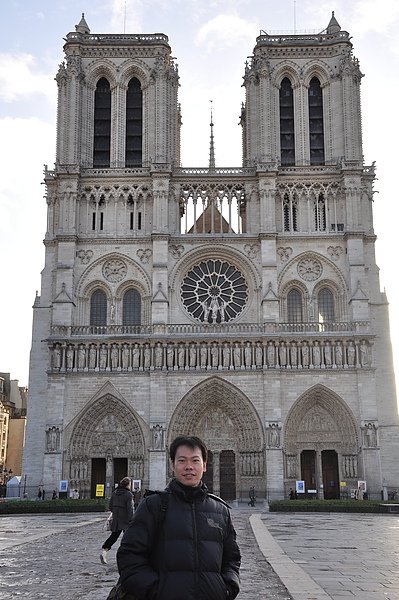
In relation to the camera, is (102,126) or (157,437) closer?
(157,437)

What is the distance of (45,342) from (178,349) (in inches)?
306

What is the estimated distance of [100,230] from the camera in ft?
146

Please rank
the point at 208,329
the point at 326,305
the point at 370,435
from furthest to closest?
the point at 326,305 < the point at 208,329 < the point at 370,435

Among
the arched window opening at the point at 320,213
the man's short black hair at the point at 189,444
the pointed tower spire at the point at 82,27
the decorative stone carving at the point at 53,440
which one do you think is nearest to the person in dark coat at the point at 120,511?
the man's short black hair at the point at 189,444

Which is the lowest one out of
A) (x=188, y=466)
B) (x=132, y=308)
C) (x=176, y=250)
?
(x=188, y=466)

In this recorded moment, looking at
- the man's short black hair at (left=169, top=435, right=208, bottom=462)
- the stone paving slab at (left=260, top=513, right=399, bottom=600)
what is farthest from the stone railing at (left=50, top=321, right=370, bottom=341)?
the man's short black hair at (left=169, top=435, right=208, bottom=462)

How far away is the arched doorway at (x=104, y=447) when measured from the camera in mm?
40781

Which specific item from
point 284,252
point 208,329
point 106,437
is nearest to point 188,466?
point 208,329

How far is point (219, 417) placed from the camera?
42.1m

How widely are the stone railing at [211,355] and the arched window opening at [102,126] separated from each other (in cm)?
1196

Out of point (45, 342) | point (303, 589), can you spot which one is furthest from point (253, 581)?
point (45, 342)

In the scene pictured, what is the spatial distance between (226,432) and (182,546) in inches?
1483

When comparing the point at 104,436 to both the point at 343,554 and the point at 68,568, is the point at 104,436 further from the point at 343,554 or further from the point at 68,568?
the point at 68,568

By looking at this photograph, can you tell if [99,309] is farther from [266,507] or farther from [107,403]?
[266,507]
